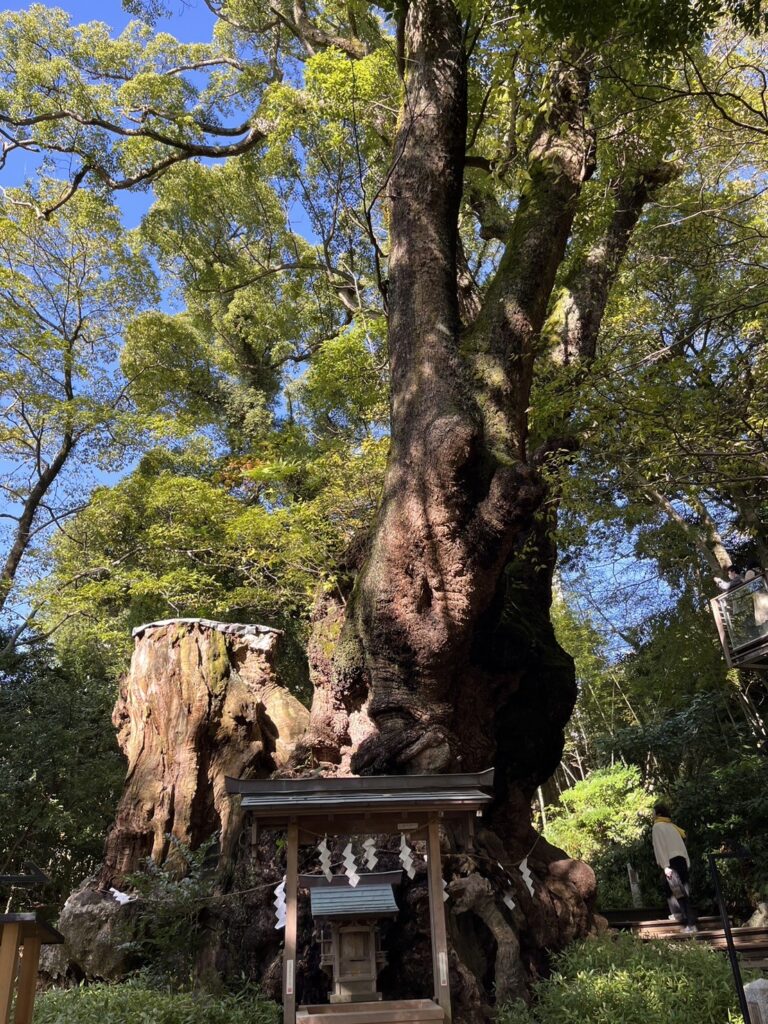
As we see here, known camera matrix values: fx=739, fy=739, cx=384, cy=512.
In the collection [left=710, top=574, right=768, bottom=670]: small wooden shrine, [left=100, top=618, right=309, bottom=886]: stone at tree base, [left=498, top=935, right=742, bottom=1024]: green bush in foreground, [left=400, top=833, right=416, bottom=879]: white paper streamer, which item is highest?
[left=710, top=574, right=768, bottom=670]: small wooden shrine

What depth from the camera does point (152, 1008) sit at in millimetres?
4617

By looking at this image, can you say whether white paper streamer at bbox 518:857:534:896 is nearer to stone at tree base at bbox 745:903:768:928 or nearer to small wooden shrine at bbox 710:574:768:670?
small wooden shrine at bbox 710:574:768:670

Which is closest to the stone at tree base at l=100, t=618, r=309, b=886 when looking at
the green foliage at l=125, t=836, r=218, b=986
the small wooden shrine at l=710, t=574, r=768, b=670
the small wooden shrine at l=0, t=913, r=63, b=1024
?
the green foliage at l=125, t=836, r=218, b=986

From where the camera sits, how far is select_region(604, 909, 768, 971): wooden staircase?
22.1ft

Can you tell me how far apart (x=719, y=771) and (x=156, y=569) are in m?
9.80

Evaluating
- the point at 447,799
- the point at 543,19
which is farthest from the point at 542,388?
the point at 447,799

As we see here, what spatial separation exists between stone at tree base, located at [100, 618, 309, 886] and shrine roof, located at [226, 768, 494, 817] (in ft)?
8.63

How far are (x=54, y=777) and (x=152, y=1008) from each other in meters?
8.49

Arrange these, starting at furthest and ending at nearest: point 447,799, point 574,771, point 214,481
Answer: point 574,771
point 214,481
point 447,799

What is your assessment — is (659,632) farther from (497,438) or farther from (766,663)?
(497,438)

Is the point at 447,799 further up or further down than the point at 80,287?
further down

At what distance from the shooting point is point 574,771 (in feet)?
77.5

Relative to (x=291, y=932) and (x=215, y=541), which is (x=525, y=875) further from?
(x=215, y=541)

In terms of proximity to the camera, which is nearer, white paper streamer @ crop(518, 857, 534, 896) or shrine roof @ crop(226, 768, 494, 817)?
shrine roof @ crop(226, 768, 494, 817)
